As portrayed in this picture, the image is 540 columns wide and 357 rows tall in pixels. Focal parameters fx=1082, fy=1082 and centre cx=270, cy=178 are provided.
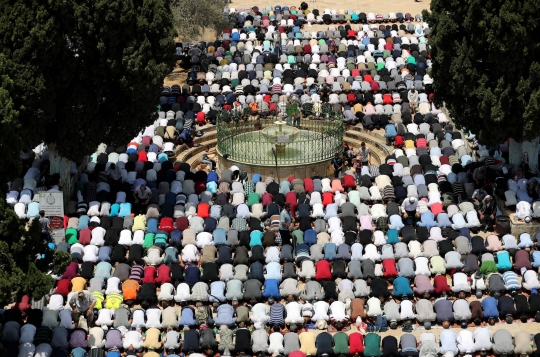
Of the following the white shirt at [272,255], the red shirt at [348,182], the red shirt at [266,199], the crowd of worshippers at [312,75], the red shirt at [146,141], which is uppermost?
the crowd of worshippers at [312,75]

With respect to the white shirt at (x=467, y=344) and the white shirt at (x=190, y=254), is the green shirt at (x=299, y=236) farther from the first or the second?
the white shirt at (x=467, y=344)

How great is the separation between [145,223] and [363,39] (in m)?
21.4

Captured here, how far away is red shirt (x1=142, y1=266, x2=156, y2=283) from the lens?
29.2 m

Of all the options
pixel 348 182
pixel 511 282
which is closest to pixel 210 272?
pixel 348 182

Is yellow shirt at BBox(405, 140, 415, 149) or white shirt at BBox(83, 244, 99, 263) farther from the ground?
yellow shirt at BBox(405, 140, 415, 149)

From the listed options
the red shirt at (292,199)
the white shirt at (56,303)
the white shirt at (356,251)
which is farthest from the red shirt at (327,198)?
the white shirt at (56,303)

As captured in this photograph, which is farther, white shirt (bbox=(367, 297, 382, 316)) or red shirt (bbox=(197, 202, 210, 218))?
red shirt (bbox=(197, 202, 210, 218))

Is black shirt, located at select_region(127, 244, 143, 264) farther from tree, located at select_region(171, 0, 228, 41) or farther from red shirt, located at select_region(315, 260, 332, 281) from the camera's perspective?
tree, located at select_region(171, 0, 228, 41)

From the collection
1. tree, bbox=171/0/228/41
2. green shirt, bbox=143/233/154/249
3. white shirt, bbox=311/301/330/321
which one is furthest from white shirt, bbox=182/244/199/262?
tree, bbox=171/0/228/41

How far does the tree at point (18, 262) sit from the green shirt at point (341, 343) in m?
6.95

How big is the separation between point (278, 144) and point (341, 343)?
43.1 ft

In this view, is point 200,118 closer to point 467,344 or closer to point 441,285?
point 441,285

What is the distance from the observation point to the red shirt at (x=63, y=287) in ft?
93.4

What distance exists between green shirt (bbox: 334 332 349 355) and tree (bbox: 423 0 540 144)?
33.2 feet
